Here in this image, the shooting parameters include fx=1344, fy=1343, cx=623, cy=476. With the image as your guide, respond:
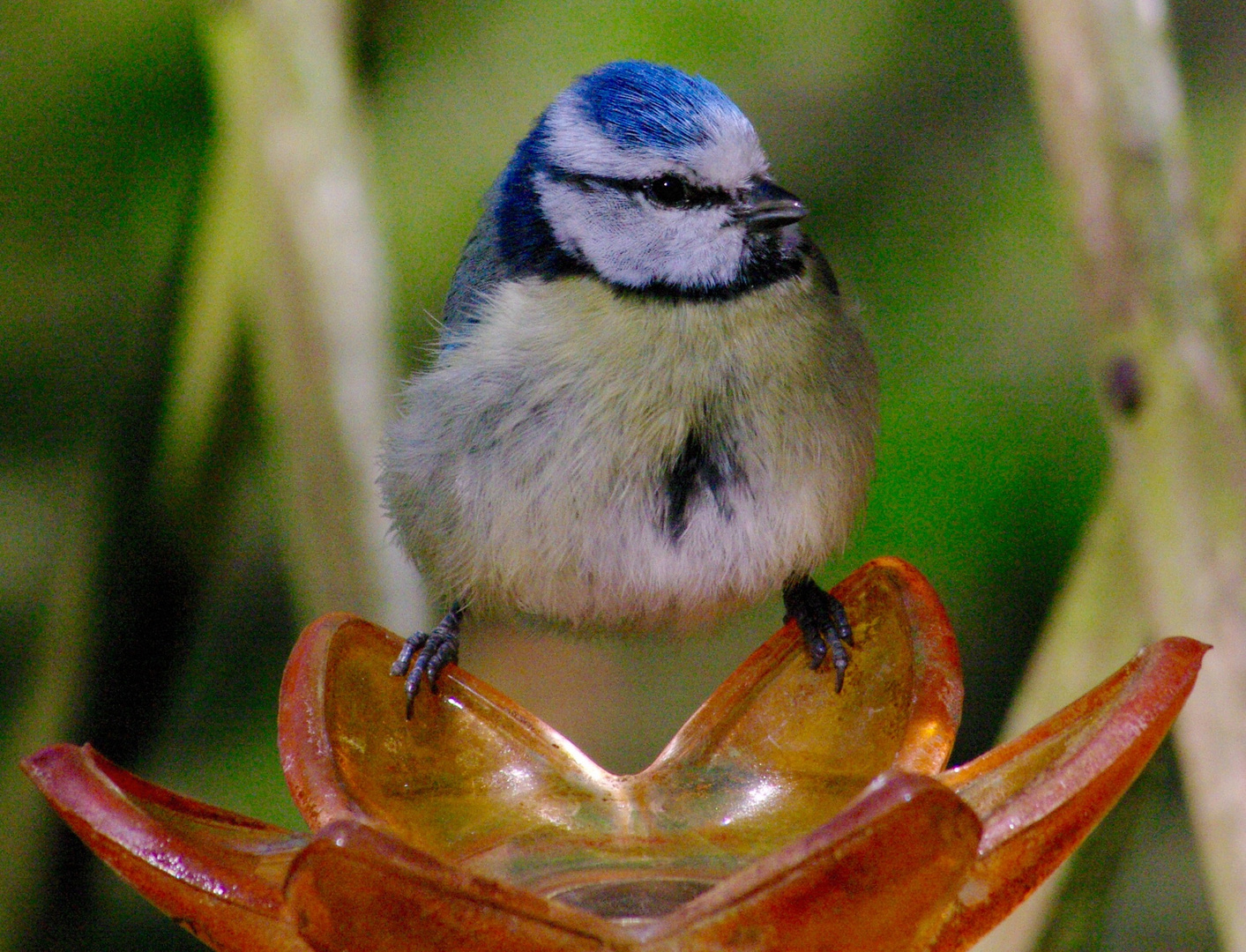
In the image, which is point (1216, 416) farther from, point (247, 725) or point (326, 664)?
point (247, 725)

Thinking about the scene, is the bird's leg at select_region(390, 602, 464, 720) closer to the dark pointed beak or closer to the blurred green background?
the dark pointed beak

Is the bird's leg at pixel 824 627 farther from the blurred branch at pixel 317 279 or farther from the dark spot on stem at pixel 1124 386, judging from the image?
the blurred branch at pixel 317 279

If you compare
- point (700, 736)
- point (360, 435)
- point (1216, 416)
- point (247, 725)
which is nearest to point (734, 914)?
point (700, 736)

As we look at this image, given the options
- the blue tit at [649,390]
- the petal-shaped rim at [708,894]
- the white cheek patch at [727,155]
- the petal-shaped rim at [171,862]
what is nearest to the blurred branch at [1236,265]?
the blue tit at [649,390]

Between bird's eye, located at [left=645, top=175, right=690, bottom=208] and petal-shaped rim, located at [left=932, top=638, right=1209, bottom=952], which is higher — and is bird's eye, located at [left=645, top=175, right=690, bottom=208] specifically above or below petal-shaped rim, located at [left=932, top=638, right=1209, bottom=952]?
above

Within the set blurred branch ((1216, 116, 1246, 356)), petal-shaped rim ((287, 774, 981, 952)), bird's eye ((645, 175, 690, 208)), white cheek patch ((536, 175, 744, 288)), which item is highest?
bird's eye ((645, 175, 690, 208))

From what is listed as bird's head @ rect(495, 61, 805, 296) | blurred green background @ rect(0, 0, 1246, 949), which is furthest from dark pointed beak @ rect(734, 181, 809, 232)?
blurred green background @ rect(0, 0, 1246, 949)

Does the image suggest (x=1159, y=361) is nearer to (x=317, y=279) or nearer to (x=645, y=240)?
(x=645, y=240)
